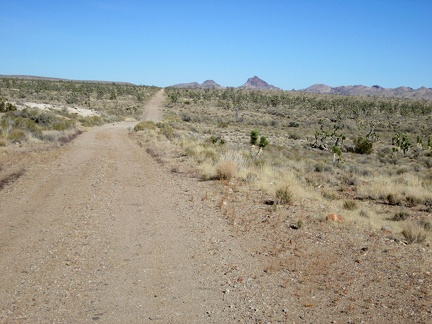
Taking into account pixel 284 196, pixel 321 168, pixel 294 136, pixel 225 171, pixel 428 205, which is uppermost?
pixel 225 171

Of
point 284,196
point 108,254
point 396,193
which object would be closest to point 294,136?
point 396,193

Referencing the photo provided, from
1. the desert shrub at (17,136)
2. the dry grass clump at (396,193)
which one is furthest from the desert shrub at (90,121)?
the dry grass clump at (396,193)

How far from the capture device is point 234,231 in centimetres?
855

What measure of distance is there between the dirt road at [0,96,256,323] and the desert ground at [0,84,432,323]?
0.03 metres

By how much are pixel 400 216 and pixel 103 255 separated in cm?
879

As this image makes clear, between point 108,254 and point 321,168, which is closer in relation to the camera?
point 108,254

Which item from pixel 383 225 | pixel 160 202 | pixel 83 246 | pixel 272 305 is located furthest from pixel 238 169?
pixel 272 305

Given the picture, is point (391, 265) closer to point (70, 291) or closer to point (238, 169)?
point (70, 291)

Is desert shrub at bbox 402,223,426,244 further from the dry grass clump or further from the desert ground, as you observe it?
the dry grass clump

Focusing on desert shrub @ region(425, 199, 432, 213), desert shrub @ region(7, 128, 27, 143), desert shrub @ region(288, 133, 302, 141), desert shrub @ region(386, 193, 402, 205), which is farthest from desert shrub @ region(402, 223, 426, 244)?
desert shrub @ region(288, 133, 302, 141)

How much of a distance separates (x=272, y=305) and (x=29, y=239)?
4.95 metres

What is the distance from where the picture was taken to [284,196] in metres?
11.0

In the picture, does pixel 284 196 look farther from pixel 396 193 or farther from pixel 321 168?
pixel 321 168

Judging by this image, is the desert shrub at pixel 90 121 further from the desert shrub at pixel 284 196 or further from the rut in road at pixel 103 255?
the desert shrub at pixel 284 196
